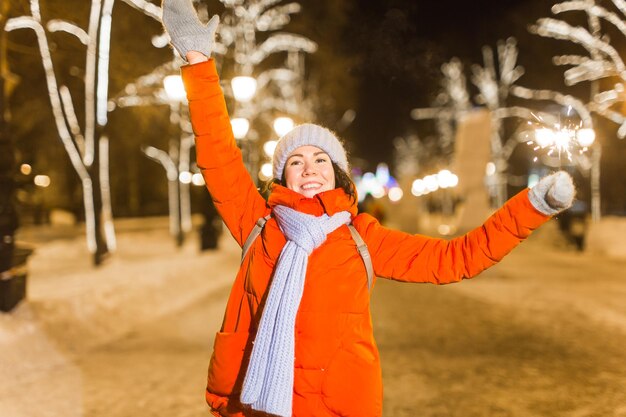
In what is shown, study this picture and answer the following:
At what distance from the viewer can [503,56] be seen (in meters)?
30.1

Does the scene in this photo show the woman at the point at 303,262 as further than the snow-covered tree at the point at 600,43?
No

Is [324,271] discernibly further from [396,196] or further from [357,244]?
[396,196]

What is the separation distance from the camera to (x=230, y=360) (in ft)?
8.88

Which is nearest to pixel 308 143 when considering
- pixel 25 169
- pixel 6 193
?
pixel 6 193

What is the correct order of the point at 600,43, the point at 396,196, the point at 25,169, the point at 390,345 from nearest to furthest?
1. the point at 390,345
2. the point at 25,169
3. the point at 600,43
4. the point at 396,196

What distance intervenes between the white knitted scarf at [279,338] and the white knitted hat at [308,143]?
21.8 inches

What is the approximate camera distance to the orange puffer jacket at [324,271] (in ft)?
8.43

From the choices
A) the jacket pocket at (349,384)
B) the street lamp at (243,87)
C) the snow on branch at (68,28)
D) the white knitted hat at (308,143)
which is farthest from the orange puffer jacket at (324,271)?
the street lamp at (243,87)

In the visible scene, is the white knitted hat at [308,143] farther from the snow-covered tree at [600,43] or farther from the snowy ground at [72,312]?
the snow-covered tree at [600,43]

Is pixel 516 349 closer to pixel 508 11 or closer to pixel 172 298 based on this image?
pixel 172 298

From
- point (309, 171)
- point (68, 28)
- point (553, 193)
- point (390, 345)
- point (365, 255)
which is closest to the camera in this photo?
point (553, 193)

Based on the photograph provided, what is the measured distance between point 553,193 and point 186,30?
161cm

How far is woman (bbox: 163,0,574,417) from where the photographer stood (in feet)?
8.36

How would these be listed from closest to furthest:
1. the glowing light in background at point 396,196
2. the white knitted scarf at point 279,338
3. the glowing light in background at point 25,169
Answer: the white knitted scarf at point 279,338 < the glowing light in background at point 25,169 < the glowing light in background at point 396,196
